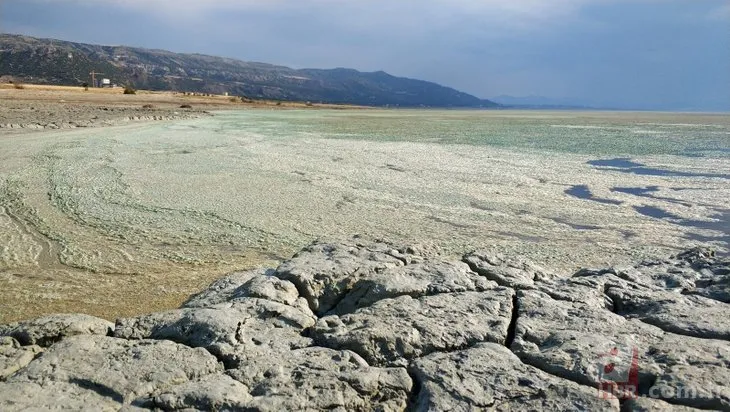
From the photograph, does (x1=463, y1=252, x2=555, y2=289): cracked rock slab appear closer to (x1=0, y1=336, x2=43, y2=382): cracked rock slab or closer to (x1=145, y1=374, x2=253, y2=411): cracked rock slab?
(x1=145, y1=374, x2=253, y2=411): cracked rock slab

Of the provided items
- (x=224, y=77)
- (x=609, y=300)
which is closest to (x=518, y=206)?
(x=609, y=300)

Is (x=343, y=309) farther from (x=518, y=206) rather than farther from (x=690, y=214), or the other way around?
(x=690, y=214)

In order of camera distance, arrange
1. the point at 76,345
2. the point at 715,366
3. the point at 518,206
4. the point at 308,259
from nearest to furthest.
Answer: the point at 715,366 < the point at 76,345 < the point at 308,259 < the point at 518,206

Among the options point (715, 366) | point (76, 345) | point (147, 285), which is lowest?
point (147, 285)

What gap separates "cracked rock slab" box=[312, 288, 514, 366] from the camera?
347cm

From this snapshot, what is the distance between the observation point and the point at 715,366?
313 cm

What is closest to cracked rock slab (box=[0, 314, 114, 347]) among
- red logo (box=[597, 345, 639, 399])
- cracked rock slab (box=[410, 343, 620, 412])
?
cracked rock slab (box=[410, 343, 620, 412])

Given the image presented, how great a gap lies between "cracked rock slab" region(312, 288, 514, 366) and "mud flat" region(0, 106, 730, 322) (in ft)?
7.59

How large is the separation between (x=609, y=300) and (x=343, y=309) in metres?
2.08

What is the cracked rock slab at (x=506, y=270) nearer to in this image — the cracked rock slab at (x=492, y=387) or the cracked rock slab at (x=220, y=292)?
the cracked rock slab at (x=492, y=387)

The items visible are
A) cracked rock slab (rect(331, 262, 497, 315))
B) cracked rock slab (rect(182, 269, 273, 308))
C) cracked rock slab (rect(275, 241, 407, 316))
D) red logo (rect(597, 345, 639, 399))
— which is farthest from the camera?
cracked rock slab (rect(182, 269, 273, 308))

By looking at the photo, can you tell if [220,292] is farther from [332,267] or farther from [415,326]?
[415,326]

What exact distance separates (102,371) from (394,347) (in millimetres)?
1704

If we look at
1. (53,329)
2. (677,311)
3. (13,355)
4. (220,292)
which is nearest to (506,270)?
(677,311)
